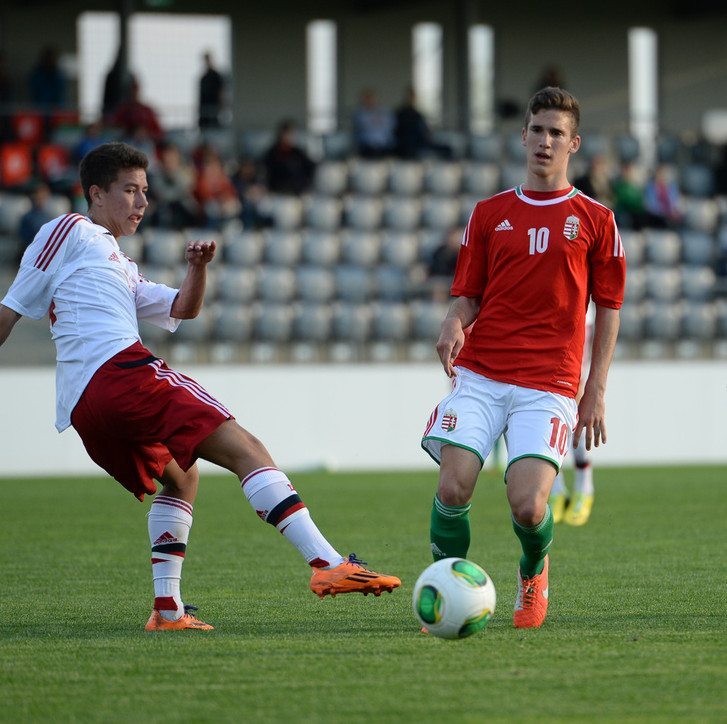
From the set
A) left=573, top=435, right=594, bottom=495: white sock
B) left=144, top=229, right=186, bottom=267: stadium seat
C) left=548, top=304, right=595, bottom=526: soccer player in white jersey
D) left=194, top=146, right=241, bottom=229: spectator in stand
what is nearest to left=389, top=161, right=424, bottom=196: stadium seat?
left=194, top=146, right=241, bottom=229: spectator in stand

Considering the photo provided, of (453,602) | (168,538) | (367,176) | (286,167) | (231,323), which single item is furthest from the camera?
(367,176)

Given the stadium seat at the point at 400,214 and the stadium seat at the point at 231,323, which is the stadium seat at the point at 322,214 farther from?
the stadium seat at the point at 231,323

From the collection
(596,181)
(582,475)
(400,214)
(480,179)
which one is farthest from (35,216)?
(582,475)

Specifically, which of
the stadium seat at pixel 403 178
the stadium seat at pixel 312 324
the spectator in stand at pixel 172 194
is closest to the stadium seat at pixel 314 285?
the stadium seat at pixel 312 324

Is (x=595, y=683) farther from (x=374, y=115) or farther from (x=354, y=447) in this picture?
(x=374, y=115)

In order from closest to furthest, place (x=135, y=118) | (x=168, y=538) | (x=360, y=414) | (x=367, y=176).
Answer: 1. (x=168, y=538)
2. (x=360, y=414)
3. (x=135, y=118)
4. (x=367, y=176)

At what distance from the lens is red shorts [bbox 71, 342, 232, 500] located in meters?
5.21

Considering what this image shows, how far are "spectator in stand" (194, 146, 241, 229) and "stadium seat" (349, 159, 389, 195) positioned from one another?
213 centimetres

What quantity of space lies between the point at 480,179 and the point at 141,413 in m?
14.2

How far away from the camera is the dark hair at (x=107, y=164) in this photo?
219 inches

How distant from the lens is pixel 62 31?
21.3 m

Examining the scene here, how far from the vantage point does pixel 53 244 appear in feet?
17.9

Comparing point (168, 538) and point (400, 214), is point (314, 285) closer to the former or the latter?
point (400, 214)

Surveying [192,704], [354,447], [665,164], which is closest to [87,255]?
[192,704]
